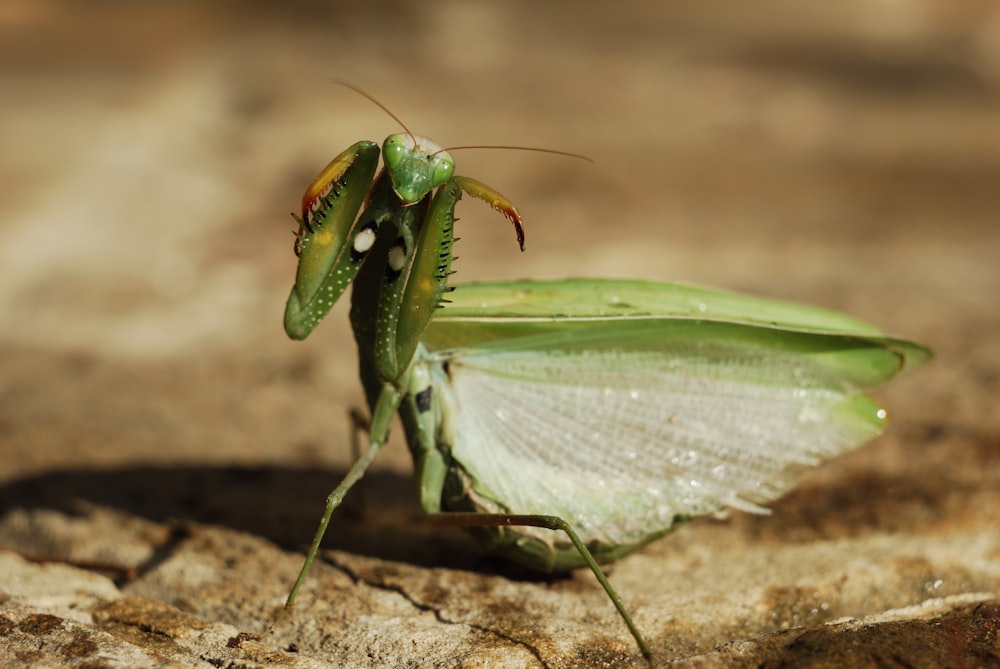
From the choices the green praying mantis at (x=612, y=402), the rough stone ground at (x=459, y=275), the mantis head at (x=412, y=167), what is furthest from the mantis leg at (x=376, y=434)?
the mantis head at (x=412, y=167)

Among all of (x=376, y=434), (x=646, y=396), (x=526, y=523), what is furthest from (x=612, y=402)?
(x=376, y=434)

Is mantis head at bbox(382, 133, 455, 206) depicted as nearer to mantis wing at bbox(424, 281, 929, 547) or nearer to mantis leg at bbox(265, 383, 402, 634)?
mantis wing at bbox(424, 281, 929, 547)

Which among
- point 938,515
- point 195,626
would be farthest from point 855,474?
point 195,626

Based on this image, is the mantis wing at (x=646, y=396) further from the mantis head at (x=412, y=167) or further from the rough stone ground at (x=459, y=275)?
the mantis head at (x=412, y=167)

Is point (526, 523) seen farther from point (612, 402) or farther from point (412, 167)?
point (412, 167)

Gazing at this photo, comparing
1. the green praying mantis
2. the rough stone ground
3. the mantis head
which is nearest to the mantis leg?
the green praying mantis

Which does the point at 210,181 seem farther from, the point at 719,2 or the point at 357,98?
the point at 719,2
